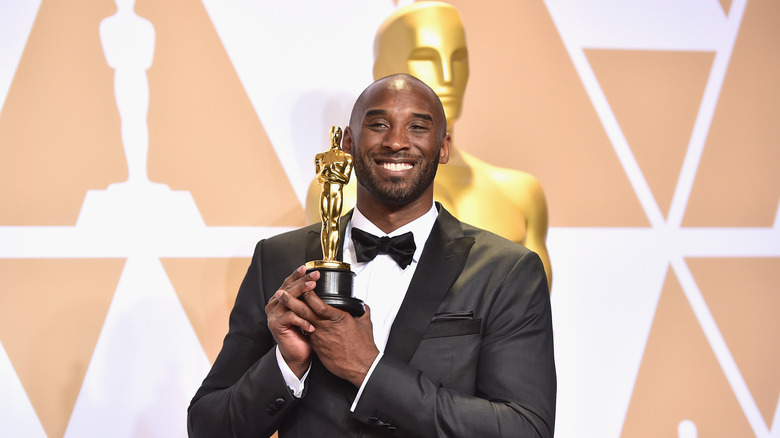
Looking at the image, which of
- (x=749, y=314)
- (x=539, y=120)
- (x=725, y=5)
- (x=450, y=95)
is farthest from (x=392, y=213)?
(x=725, y=5)

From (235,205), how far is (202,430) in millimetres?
1572

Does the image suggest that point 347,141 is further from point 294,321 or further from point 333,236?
point 294,321

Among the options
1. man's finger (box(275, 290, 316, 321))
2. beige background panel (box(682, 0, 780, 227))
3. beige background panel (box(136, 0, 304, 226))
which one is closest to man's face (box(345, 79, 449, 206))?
man's finger (box(275, 290, 316, 321))

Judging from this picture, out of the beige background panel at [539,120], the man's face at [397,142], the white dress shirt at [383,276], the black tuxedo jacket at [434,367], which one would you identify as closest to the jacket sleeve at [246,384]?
the black tuxedo jacket at [434,367]

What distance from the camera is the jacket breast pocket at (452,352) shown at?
182 cm

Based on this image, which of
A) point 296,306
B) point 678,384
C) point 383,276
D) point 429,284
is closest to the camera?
point 296,306

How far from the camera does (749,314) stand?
356 cm

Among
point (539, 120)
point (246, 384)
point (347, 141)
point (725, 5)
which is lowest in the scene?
point (246, 384)

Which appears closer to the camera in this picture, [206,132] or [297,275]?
[297,275]

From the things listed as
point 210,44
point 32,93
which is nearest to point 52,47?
point 32,93

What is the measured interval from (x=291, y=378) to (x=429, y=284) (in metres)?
0.37

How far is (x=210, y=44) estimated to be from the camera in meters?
3.41

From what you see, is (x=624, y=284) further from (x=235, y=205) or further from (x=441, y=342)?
(x=441, y=342)

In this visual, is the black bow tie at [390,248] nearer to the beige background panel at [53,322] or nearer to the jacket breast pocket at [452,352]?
the jacket breast pocket at [452,352]
